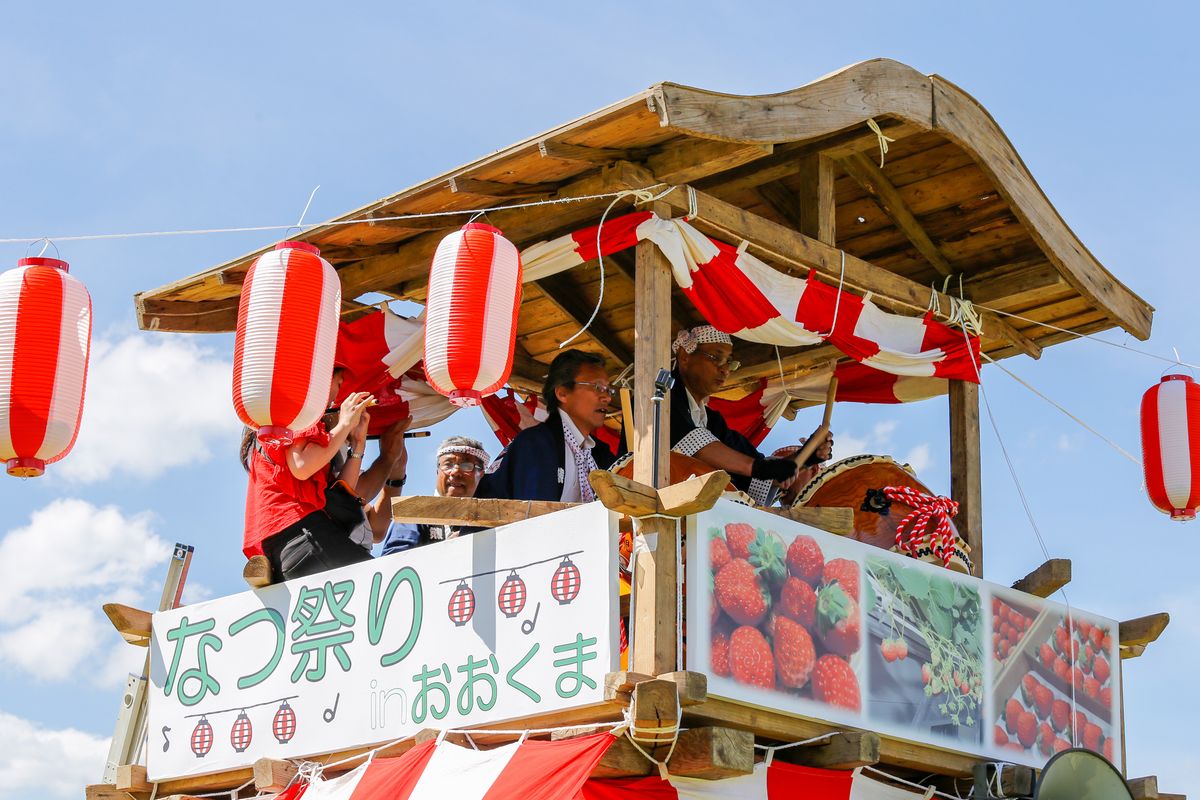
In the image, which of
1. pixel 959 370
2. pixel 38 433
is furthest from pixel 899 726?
pixel 38 433

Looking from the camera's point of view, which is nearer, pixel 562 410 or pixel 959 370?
pixel 562 410

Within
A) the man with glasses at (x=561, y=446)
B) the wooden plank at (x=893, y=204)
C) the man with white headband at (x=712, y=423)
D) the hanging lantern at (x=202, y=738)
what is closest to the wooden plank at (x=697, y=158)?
the man with glasses at (x=561, y=446)

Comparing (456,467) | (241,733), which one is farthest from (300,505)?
(241,733)

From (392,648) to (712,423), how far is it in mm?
2600

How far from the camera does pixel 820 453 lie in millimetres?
9594

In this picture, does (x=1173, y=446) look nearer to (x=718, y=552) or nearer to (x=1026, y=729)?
(x=1026, y=729)

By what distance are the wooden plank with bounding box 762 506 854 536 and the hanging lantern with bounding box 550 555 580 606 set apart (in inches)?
39.9

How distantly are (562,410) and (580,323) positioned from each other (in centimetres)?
206

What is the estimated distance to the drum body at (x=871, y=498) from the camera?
8719mm

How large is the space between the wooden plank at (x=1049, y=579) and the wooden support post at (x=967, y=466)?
0.41 metres

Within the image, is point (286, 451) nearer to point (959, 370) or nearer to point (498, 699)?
point (498, 699)

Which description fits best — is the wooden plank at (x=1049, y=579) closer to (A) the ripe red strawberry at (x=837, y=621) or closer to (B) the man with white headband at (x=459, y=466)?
(A) the ripe red strawberry at (x=837, y=621)

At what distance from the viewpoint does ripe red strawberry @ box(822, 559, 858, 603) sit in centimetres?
753

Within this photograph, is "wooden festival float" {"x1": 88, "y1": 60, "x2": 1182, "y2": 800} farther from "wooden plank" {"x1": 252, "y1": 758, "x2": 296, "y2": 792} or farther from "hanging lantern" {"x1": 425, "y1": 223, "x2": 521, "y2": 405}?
"hanging lantern" {"x1": 425, "y1": 223, "x2": 521, "y2": 405}
